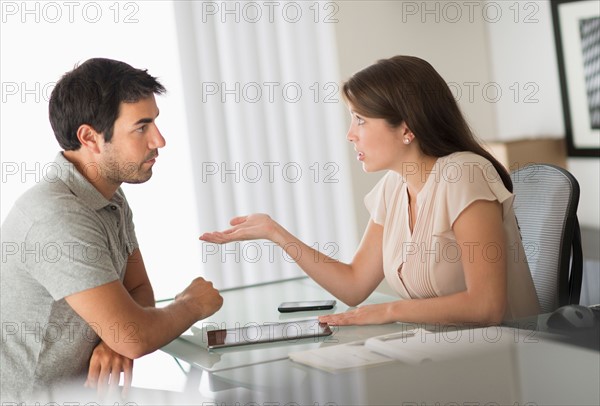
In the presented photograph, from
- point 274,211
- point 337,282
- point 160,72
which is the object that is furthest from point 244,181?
point 337,282

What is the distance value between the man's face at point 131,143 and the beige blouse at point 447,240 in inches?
27.3

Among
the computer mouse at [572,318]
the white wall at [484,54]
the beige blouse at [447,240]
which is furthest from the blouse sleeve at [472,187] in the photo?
the white wall at [484,54]

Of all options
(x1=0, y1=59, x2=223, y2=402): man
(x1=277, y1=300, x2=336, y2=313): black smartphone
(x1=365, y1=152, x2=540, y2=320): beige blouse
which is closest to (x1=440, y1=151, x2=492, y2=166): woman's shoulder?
(x1=365, y1=152, x2=540, y2=320): beige blouse

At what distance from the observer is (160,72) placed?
379 centimetres

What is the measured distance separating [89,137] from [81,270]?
413 mm

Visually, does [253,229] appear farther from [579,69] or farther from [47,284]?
[579,69]

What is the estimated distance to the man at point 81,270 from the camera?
1839 millimetres

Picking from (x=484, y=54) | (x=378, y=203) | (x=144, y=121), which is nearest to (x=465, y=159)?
(x=378, y=203)

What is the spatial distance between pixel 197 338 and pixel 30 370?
380 millimetres

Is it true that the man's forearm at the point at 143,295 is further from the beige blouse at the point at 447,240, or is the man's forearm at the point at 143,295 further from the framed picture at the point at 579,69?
the framed picture at the point at 579,69

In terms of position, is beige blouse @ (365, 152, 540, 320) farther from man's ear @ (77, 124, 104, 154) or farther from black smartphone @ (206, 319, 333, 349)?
man's ear @ (77, 124, 104, 154)

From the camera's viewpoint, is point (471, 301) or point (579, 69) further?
point (579, 69)

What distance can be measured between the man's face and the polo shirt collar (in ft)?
0.26

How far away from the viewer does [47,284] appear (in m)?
1.86
